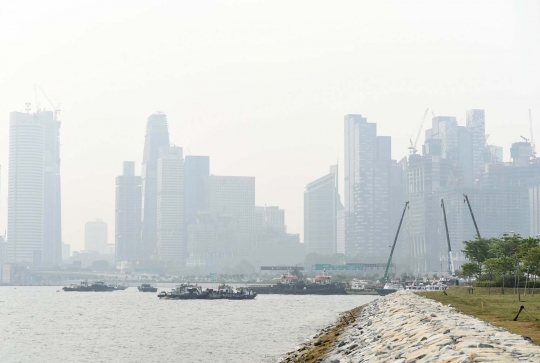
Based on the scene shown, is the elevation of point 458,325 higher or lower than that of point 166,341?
higher

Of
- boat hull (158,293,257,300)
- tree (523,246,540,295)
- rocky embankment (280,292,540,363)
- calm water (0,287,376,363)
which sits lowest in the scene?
boat hull (158,293,257,300)

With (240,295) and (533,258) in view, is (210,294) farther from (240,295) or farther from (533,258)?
(533,258)

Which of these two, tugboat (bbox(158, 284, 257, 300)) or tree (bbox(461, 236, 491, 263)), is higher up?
tree (bbox(461, 236, 491, 263))

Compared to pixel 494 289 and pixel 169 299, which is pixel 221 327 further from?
pixel 169 299

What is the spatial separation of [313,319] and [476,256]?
115 ft

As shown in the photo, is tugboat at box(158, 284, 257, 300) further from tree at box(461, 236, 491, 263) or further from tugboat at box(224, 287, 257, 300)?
tree at box(461, 236, 491, 263)

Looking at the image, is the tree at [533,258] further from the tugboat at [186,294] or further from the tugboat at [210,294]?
the tugboat at [186,294]

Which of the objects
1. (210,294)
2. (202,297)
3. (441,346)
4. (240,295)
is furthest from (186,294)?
(441,346)

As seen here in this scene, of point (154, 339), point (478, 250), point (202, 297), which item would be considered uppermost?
point (478, 250)

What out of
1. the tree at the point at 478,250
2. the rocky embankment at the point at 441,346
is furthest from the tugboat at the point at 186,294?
the rocky embankment at the point at 441,346

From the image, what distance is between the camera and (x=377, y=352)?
29.8m

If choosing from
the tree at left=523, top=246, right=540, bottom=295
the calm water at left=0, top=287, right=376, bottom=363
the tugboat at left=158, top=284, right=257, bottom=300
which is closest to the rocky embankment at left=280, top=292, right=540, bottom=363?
the calm water at left=0, top=287, right=376, bottom=363

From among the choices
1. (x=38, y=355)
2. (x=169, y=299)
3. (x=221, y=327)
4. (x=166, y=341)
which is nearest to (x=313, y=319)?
(x=221, y=327)

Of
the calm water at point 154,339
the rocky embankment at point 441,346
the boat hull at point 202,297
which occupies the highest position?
the rocky embankment at point 441,346
